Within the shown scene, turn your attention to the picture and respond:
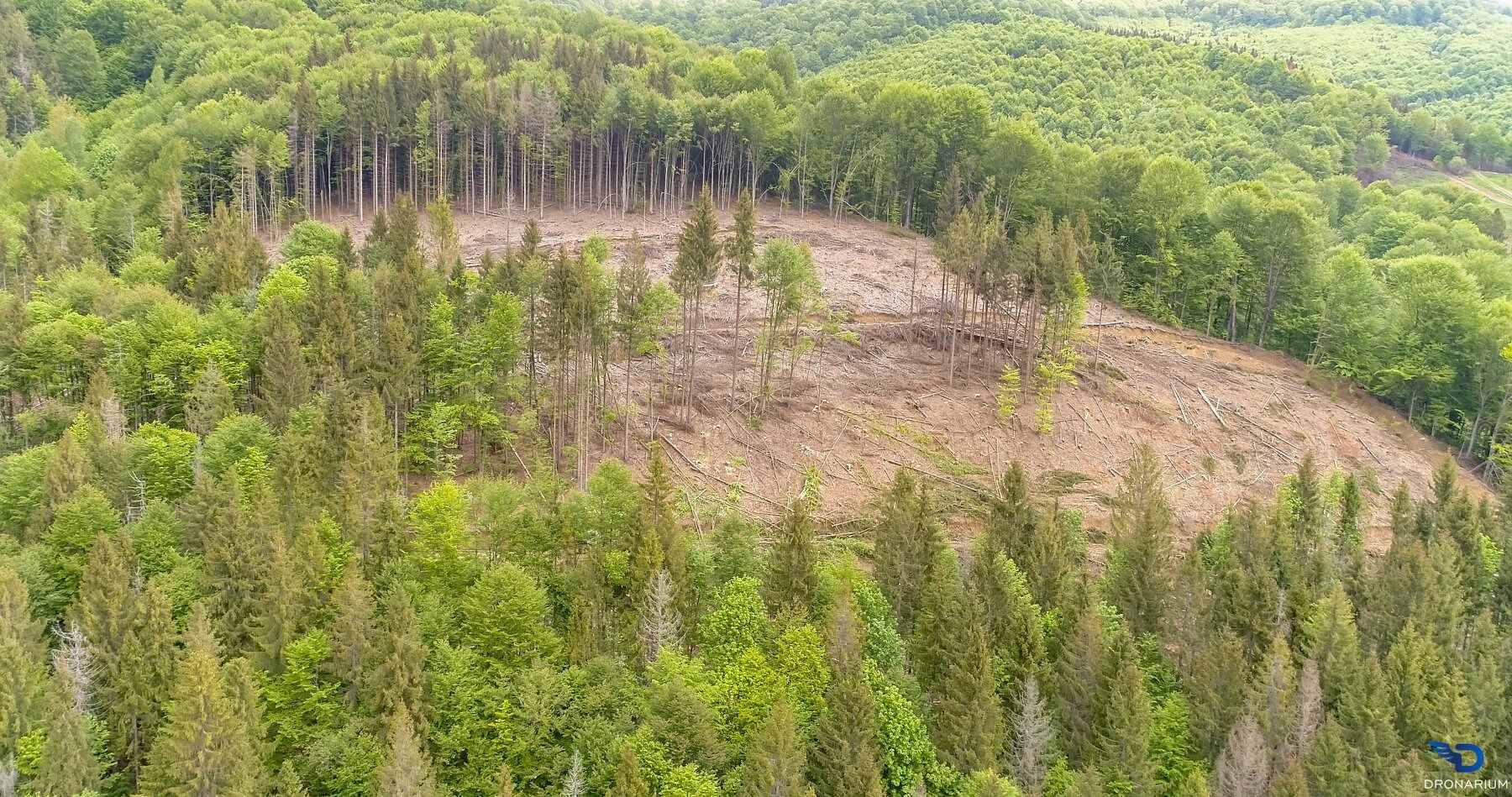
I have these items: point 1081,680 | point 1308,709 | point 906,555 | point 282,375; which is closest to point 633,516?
point 906,555

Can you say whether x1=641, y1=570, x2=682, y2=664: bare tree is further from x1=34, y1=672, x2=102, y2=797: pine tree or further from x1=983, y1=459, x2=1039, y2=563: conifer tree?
x1=34, y1=672, x2=102, y2=797: pine tree

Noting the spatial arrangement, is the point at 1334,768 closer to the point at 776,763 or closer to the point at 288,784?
the point at 776,763

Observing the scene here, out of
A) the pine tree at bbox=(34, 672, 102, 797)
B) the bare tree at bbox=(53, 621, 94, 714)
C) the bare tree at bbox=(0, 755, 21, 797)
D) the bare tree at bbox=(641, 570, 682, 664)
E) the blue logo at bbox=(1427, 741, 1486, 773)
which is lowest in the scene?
the bare tree at bbox=(0, 755, 21, 797)

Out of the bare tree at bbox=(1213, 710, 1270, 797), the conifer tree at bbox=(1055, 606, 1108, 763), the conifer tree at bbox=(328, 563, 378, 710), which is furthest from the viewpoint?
the conifer tree at bbox=(1055, 606, 1108, 763)

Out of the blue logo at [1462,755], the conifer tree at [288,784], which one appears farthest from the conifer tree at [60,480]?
the blue logo at [1462,755]

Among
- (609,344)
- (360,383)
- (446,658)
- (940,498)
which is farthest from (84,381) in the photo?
(940,498)

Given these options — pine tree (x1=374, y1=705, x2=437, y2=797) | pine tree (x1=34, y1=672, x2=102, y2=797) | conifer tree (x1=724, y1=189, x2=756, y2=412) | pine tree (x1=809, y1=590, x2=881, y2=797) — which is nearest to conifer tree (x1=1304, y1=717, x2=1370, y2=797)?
pine tree (x1=809, y1=590, x2=881, y2=797)
